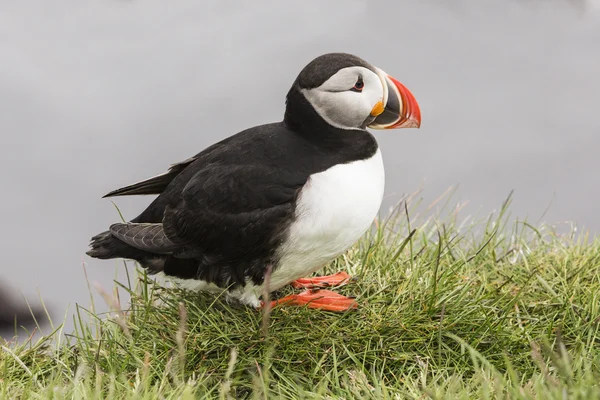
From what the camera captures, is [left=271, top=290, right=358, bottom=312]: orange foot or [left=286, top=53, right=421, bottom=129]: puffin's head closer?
[left=286, top=53, right=421, bottom=129]: puffin's head

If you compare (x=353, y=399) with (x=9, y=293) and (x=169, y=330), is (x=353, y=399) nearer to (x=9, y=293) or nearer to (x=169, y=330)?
(x=169, y=330)

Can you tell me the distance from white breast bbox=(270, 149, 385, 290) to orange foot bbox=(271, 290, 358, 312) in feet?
0.60

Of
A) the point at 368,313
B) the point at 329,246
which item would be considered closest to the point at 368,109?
the point at 329,246

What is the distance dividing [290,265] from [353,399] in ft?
2.41

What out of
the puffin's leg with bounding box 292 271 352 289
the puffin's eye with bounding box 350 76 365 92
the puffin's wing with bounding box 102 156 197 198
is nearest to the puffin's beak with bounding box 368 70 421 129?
the puffin's eye with bounding box 350 76 365 92

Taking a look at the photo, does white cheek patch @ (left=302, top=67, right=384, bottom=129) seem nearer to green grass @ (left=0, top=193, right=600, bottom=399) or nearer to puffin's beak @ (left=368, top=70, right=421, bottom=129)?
puffin's beak @ (left=368, top=70, right=421, bottom=129)

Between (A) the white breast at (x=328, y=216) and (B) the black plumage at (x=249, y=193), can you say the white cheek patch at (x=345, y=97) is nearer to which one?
(B) the black plumage at (x=249, y=193)

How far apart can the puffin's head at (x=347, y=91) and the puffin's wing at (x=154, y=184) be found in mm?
783

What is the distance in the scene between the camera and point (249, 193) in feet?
12.0

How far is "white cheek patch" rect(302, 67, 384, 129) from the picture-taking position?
3701 millimetres

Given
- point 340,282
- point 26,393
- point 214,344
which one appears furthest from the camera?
point 340,282

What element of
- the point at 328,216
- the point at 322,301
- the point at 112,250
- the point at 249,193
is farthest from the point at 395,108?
the point at 112,250

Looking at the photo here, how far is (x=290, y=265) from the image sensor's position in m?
3.72

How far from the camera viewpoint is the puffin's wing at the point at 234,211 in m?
3.61
